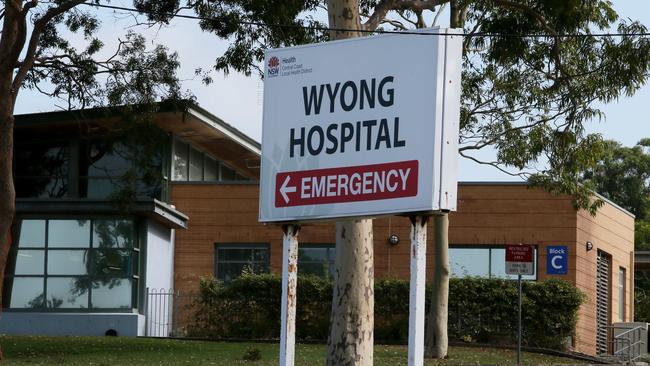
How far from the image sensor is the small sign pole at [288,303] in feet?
47.5

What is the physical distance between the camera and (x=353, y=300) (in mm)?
19750

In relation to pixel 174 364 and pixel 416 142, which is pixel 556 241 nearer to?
pixel 174 364

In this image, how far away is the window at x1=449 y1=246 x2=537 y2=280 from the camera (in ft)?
114

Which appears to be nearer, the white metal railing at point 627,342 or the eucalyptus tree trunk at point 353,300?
the eucalyptus tree trunk at point 353,300

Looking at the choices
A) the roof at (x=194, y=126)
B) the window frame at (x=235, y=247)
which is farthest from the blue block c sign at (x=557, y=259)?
the roof at (x=194, y=126)

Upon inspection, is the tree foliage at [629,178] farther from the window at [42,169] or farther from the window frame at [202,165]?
the window at [42,169]

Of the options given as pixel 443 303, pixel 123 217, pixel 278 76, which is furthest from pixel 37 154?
pixel 278 76

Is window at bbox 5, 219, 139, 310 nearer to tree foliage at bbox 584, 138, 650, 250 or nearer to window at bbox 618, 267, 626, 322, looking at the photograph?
window at bbox 618, 267, 626, 322

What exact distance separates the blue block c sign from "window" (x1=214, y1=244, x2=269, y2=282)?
294 inches

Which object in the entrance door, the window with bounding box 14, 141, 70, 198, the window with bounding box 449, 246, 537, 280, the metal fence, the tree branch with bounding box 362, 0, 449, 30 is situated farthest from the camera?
the entrance door

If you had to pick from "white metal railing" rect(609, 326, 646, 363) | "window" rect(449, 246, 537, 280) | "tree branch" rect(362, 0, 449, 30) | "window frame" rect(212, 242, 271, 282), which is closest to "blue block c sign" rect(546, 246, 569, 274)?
"window" rect(449, 246, 537, 280)

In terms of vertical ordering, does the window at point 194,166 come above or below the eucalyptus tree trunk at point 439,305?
above

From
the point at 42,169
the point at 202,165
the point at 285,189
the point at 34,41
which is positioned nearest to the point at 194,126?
the point at 202,165

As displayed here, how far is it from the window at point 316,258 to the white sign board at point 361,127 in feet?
67.4
